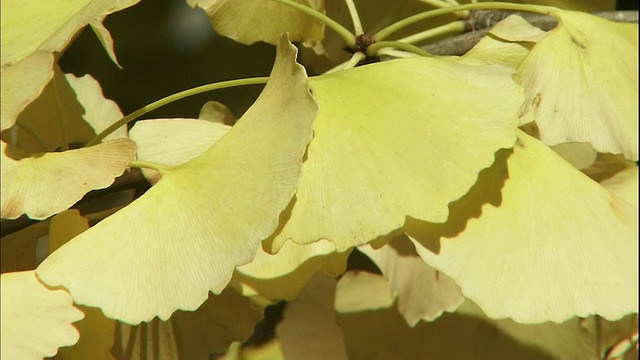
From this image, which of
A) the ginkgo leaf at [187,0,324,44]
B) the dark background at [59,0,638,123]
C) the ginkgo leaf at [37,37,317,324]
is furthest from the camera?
the dark background at [59,0,638,123]

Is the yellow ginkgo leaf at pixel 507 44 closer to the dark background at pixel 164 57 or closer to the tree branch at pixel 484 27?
the tree branch at pixel 484 27

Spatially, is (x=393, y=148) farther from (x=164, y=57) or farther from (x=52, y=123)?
(x=164, y=57)

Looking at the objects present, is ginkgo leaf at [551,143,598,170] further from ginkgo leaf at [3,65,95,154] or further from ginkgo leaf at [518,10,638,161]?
ginkgo leaf at [3,65,95,154]

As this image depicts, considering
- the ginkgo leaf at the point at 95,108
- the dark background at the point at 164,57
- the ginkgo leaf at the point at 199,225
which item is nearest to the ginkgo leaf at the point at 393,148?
the ginkgo leaf at the point at 199,225

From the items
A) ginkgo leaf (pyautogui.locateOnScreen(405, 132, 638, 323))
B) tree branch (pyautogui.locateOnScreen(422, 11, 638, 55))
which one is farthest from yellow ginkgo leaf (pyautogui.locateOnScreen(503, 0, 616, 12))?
ginkgo leaf (pyautogui.locateOnScreen(405, 132, 638, 323))

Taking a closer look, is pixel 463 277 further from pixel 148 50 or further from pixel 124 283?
pixel 148 50

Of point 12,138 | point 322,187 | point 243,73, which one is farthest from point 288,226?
point 243,73

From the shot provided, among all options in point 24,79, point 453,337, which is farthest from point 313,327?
point 24,79
